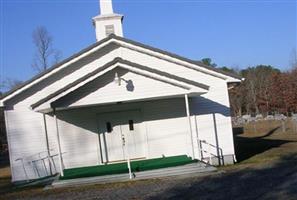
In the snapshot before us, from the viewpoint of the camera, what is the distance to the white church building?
67.6ft

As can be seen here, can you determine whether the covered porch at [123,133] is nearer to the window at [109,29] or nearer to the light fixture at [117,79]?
the light fixture at [117,79]

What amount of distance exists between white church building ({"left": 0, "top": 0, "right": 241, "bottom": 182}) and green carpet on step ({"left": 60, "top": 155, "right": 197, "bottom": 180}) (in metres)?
0.85

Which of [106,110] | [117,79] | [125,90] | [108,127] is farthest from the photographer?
[108,127]

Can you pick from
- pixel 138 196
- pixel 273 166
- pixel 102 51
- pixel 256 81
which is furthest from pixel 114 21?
pixel 256 81

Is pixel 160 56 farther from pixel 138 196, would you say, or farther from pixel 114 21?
pixel 138 196

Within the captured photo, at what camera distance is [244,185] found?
1366 centimetres

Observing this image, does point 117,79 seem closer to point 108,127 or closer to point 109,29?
point 108,127

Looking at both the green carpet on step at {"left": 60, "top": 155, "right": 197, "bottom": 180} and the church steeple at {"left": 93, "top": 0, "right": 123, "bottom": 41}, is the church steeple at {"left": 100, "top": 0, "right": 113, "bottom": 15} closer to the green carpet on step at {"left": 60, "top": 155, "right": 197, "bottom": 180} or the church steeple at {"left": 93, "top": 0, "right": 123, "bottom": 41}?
the church steeple at {"left": 93, "top": 0, "right": 123, "bottom": 41}

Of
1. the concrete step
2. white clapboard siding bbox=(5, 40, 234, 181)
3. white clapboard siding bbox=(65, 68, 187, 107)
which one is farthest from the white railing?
white clapboard siding bbox=(65, 68, 187, 107)

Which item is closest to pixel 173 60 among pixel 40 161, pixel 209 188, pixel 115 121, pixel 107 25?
pixel 115 121

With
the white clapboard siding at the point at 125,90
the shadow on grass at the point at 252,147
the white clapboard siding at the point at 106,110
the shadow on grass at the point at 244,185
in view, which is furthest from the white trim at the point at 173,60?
the shadow on grass at the point at 244,185

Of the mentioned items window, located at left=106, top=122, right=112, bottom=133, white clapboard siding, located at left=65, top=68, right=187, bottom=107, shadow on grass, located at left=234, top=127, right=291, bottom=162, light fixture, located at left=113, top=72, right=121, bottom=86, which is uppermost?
light fixture, located at left=113, top=72, right=121, bottom=86

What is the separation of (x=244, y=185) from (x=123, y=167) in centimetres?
664

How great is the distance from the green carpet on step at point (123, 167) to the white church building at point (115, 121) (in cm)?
85
